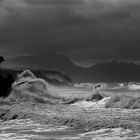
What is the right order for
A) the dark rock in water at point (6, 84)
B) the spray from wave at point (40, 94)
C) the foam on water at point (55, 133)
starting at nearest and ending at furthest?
the foam on water at point (55, 133)
the spray from wave at point (40, 94)
the dark rock in water at point (6, 84)

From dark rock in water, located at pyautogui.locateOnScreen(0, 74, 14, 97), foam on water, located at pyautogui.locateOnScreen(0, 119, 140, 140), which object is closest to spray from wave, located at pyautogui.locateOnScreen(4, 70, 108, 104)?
dark rock in water, located at pyautogui.locateOnScreen(0, 74, 14, 97)

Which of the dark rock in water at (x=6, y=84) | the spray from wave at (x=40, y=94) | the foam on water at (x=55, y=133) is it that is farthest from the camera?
the dark rock in water at (x=6, y=84)

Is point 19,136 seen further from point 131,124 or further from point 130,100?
point 130,100

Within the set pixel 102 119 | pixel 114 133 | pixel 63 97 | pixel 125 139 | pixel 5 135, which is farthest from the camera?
pixel 63 97

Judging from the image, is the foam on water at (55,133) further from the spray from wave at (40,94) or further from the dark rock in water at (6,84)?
the dark rock in water at (6,84)

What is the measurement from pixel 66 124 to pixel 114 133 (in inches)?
132

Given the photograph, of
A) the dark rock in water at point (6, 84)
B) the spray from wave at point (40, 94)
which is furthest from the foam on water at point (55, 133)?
the dark rock in water at point (6, 84)

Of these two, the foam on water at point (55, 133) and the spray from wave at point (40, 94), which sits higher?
the spray from wave at point (40, 94)

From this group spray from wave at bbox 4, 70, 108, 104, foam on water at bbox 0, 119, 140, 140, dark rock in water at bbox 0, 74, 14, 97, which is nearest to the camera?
foam on water at bbox 0, 119, 140, 140

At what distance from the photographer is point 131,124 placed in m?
15.9

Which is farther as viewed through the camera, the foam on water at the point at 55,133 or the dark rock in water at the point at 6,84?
the dark rock in water at the point at 6,84

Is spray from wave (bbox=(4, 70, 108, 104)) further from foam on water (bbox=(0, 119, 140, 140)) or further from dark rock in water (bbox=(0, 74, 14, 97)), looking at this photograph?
foam on water (bbox=(0, 119, 140, 140))

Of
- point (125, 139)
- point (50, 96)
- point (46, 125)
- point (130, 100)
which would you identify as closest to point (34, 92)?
point (50, 96)

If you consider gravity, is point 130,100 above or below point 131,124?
above
